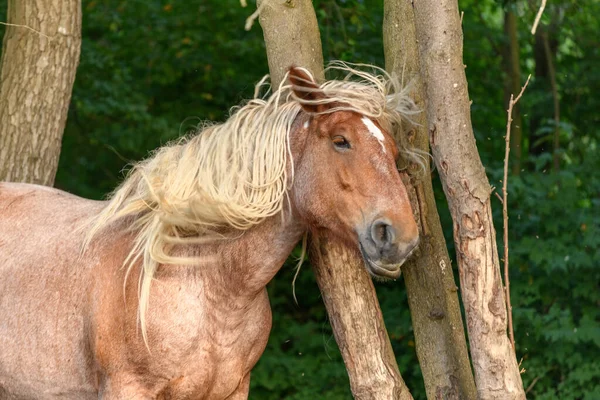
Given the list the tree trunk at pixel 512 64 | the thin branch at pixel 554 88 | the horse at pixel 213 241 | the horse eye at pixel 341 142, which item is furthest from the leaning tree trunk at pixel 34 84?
the tree trunk at pixel 512 64

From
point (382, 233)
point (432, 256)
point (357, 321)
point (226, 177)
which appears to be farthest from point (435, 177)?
point (382, 233)

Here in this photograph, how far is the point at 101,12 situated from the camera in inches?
319

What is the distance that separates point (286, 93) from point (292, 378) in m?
3.48

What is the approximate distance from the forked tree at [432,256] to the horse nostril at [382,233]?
0.47 metres

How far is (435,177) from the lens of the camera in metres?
7.00

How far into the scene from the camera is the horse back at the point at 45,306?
13.2 feet

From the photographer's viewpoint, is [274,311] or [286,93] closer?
[286,93]

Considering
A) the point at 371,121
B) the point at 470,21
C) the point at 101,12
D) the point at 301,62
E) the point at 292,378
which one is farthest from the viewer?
the point at 470,21

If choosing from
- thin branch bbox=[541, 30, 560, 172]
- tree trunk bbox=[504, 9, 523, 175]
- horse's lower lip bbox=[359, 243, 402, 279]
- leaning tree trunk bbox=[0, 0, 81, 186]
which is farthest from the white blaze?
tree trunk bbox=[504, 9, 523, 175]

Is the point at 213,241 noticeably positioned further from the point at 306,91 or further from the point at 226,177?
the point at 306,91

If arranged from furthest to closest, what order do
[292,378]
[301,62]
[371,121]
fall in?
1. [292,378]
2. [301,62]
3. [371,121]

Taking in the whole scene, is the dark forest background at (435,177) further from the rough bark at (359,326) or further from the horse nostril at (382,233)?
the horse nostril at (382,233)

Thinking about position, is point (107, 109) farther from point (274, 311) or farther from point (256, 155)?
point (256, 155)

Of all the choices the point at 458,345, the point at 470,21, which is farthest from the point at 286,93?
the point at 470,21
